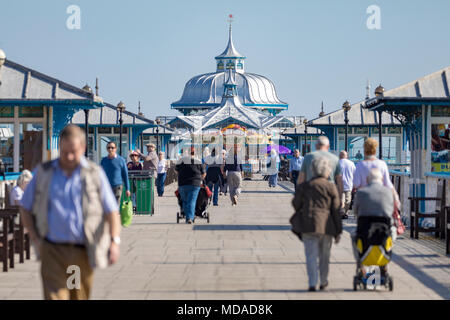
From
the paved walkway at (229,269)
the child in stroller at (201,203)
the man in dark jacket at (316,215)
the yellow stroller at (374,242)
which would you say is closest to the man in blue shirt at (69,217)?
the paved walkway at (229,269)

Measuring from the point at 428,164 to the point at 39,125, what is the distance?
9.54m

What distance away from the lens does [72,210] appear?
6.32m

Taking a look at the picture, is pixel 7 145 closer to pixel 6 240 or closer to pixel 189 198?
pixel 189 198

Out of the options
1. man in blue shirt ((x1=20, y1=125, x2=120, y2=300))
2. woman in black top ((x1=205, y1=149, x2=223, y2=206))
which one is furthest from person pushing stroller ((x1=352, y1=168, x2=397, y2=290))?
woman in black top ((x1=205, y1=149, x2=223, y2=206))

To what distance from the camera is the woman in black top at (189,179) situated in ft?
60.0

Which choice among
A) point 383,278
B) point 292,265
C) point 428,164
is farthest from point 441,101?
point 383,278

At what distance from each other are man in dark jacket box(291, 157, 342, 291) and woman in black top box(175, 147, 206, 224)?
866 centimetres

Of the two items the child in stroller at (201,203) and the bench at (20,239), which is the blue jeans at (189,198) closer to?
the child in stroller at (201,203)

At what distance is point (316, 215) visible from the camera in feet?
31.3

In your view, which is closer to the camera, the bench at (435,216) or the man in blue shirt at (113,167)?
the bench at (435,216)

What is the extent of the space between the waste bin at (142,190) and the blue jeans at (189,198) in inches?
84.6

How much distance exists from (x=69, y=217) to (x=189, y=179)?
11982mm

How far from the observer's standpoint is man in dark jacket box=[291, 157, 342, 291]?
31.4 feet

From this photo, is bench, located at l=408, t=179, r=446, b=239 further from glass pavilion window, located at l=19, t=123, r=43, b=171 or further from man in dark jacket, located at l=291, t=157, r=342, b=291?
glass pavilion window, located at l=19, t=123, r=43, b=171
